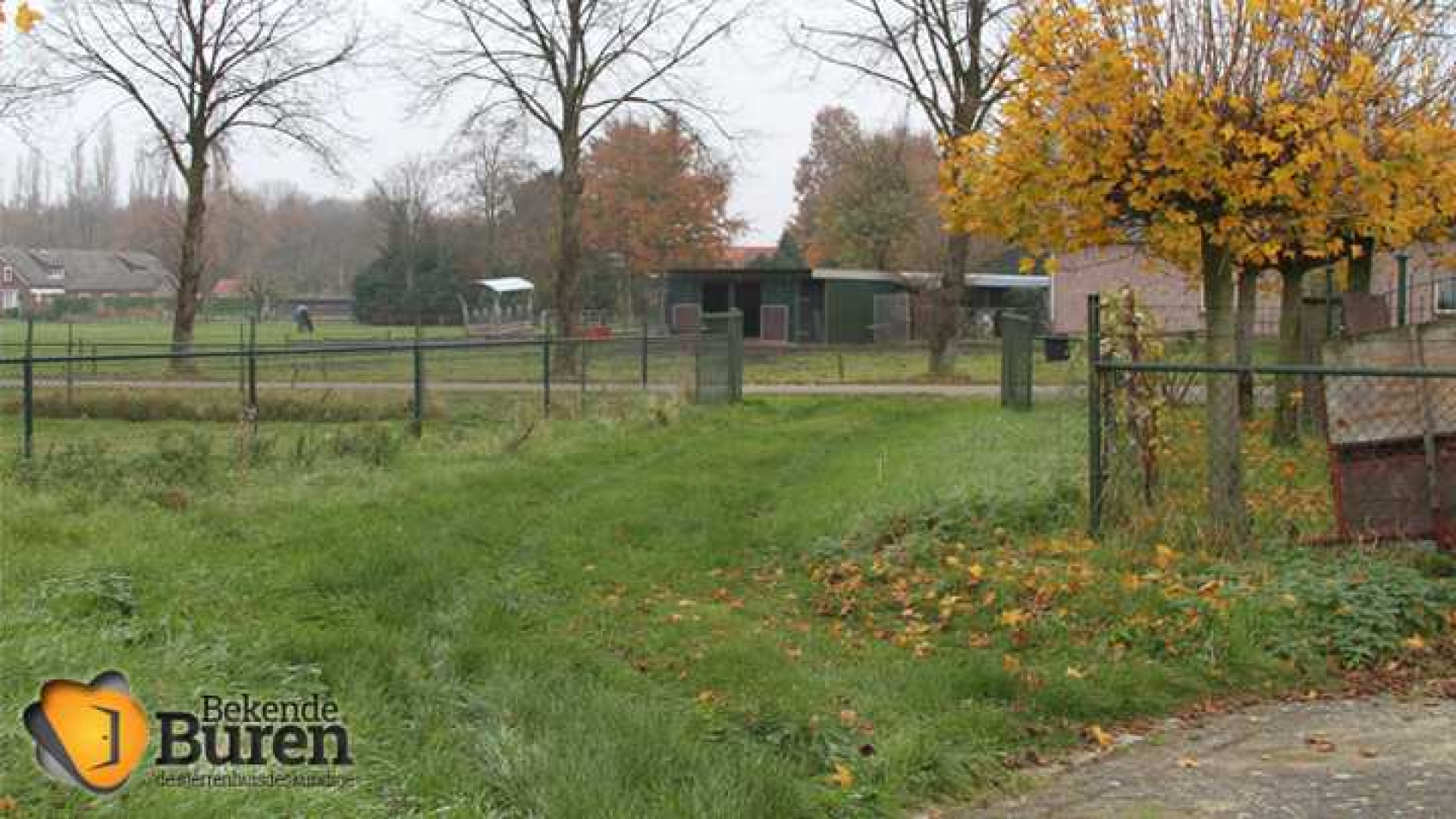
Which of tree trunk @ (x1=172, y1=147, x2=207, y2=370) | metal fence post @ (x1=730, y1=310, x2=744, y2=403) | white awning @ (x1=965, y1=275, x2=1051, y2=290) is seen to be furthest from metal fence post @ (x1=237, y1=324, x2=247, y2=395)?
white awning @ (x1=965, y1=275, x2=1051, y2=290)

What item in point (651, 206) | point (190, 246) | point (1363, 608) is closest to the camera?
point (1363, 608)

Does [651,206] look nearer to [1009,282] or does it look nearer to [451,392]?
[1009,282]

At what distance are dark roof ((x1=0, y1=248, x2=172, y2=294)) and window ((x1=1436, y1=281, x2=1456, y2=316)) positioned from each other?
59.7 metres

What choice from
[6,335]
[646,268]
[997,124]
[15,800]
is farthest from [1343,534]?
[646,268]

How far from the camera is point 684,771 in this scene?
5.06 metres

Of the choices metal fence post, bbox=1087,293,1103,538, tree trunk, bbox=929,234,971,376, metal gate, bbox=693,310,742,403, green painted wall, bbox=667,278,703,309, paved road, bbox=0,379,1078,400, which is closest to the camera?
metal fence post, bbox=1087,293,1103,538

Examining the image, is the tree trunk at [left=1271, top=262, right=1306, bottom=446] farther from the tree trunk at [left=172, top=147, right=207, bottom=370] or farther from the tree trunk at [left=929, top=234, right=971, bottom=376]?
the tree trunk at [left=172, top=147, right=207, bottom=370]

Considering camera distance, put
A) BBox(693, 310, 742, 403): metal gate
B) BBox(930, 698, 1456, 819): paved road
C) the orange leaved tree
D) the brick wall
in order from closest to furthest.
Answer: BBox(930, 698, 1456, 819): paved road
the brick wall
BBox(693, 310, 742, 403): metal gate
the orange leaved tree

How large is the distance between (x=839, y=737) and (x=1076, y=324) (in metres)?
39.7

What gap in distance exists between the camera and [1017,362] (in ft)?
67.7

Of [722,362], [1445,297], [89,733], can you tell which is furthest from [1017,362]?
[89,733]

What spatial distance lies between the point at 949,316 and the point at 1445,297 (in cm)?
1002

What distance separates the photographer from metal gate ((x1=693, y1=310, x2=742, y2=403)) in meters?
21.8

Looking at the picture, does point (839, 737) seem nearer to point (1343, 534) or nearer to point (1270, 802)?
point (1270, 802)
